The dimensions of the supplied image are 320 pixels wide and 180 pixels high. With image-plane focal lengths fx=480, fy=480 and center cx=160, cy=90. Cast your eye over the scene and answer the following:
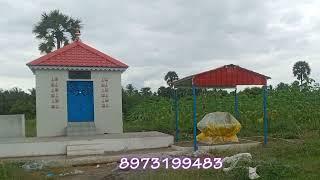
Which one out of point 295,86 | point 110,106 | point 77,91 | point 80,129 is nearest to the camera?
point 80,129

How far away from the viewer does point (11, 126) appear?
54.7ft

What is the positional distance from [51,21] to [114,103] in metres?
19.2

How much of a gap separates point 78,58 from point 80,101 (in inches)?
59.6

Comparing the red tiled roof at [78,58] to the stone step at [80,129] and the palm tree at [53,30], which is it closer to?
the stone step at [80,129]

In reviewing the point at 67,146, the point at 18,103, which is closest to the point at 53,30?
the point at 18,103

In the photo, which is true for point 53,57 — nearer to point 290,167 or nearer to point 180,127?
point 180,127

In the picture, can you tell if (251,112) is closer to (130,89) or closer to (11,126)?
(11,126)

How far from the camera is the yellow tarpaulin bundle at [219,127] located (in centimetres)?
1535

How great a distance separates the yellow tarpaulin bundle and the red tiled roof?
3.78m

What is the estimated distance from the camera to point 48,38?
34250 millimetres

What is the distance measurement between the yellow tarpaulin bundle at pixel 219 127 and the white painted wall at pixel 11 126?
629 centimetres

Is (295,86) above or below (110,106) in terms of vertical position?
above

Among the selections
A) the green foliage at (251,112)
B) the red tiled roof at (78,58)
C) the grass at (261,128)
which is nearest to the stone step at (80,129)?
the red tiled roof at (78,58)

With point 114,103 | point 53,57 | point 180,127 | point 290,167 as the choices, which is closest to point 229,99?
point 180,127
